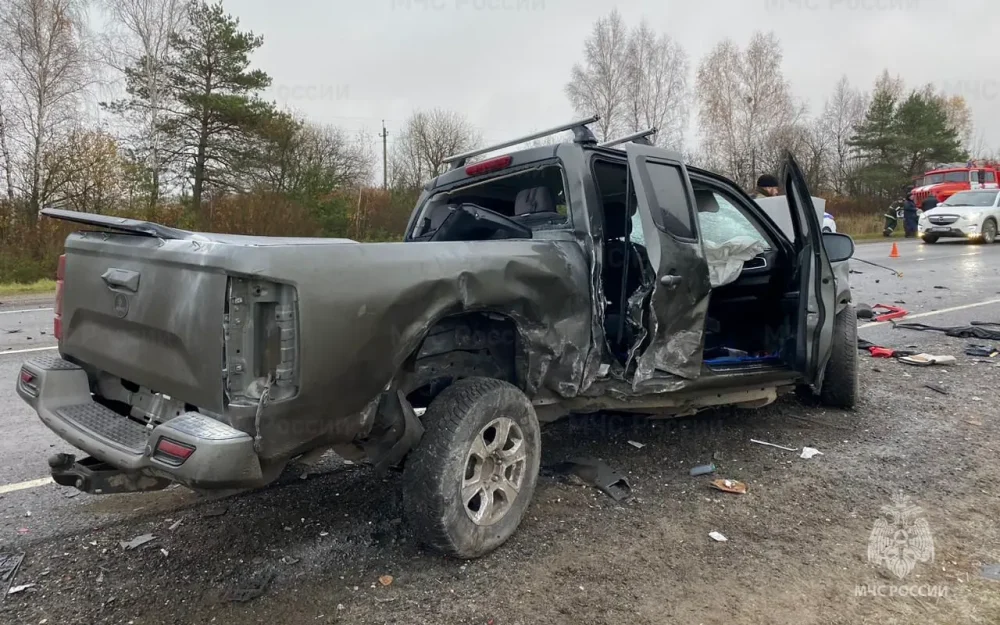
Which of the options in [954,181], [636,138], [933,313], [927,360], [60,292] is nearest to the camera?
[60,292]

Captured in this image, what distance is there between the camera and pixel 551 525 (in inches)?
124

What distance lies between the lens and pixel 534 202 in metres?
3.94

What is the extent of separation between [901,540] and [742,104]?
38965 mm

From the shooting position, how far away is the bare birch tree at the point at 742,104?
36.9 metres

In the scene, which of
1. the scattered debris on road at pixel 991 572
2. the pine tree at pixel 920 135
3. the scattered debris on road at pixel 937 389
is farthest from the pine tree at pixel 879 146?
the scattered debris on road at pixel 991 572

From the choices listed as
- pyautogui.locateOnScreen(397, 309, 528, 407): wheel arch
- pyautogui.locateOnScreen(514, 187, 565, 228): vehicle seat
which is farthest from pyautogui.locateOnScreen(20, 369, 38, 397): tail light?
pyautogui.locateOnScreen(514, 187, 565, 228): vehicle seat

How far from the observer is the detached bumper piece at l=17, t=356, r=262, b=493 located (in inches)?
85.3

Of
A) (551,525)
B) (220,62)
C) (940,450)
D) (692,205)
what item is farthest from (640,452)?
(220,62)

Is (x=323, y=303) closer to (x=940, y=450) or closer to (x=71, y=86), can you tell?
(x=940, y=450)

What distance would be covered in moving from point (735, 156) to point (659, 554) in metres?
37.3

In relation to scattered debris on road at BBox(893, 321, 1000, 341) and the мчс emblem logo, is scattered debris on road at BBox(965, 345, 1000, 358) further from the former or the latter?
the мчс emblem logo

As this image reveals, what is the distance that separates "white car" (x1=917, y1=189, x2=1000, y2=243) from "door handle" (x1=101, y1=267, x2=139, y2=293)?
82.6 ft

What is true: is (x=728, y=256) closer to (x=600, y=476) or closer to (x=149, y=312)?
(x=600, y=476)

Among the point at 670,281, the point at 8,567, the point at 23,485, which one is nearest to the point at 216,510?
the point at 8,567
